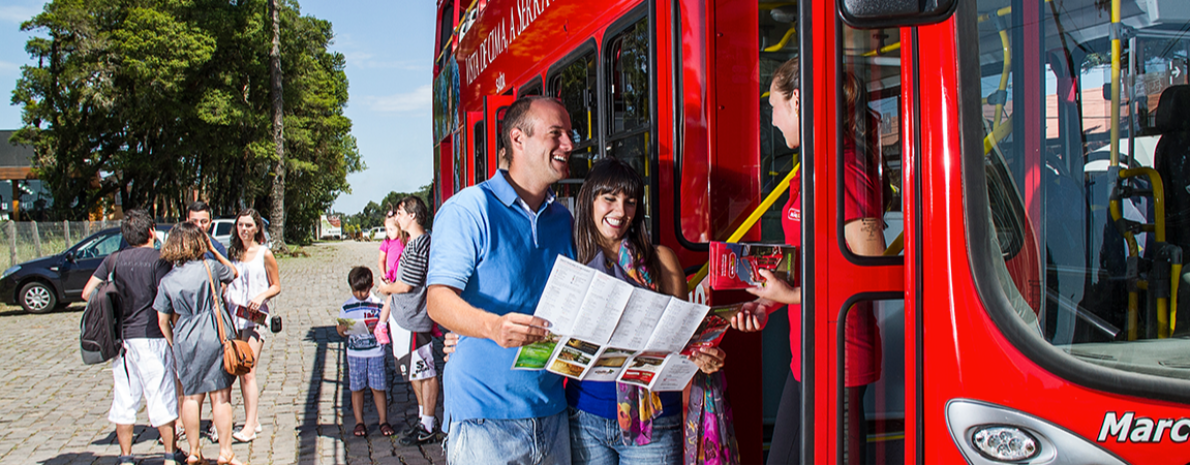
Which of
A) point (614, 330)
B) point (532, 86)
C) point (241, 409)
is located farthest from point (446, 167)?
point (614, 330)

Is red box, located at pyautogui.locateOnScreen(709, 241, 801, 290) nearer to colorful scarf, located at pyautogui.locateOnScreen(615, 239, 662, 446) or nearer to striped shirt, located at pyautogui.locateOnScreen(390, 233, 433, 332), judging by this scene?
colorful scarf, located at pyautogui.locateOnScreen(615, 239, 662, 446)

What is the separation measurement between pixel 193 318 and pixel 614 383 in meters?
3.33

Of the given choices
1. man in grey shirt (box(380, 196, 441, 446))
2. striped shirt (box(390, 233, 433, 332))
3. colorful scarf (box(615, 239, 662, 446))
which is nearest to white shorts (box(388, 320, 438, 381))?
man in grey shirt (box(380, 196, 441, 446))

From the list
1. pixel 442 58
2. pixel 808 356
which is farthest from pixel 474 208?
pixel 442 58

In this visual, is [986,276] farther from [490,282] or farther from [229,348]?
[229,348]

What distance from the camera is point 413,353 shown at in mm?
5602

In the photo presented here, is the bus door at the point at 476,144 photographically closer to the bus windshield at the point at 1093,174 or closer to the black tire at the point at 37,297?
the bus windshield at the point at 1093,174

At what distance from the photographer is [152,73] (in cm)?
2669

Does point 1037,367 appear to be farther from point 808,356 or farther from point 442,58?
point 442,58

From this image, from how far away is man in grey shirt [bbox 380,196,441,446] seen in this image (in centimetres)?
527

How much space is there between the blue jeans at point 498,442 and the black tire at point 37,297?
1407 centimetres

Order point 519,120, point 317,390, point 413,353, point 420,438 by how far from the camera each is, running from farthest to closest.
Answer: point 317,390, point 420,438, point 413,353, point 519,120

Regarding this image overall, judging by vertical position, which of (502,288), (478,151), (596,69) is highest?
(596,69)

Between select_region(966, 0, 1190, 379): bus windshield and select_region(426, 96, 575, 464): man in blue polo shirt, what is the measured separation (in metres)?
1.21
